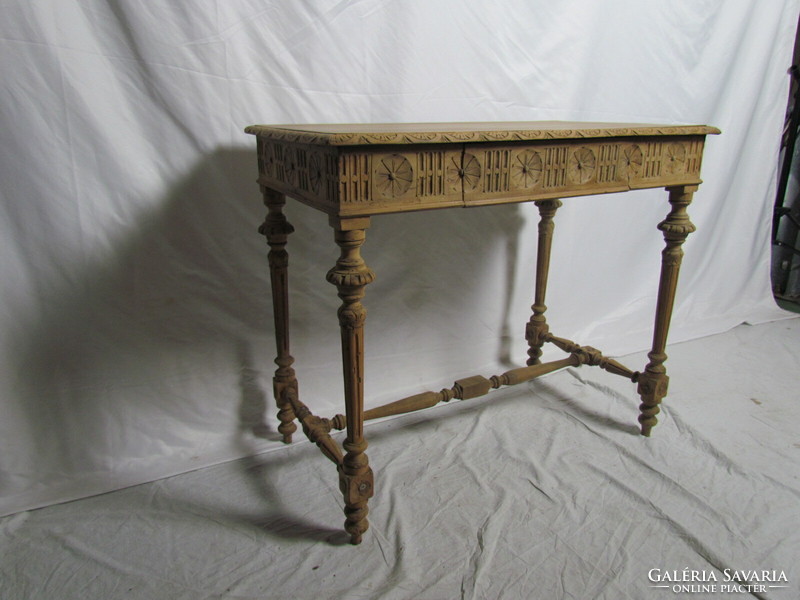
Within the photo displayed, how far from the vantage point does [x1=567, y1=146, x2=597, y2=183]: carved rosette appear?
1.48 m

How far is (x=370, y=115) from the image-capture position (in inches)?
75.4

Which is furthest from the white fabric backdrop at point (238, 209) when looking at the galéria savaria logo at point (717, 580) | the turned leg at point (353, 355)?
the galéria savaria logo at point (717, 580)

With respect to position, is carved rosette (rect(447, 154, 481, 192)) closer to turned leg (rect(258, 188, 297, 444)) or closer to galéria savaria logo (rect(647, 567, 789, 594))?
turned leg (rect(258, 188, 297, 444))

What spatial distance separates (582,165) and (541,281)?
0.85 metres

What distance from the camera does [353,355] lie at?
1.35 meters

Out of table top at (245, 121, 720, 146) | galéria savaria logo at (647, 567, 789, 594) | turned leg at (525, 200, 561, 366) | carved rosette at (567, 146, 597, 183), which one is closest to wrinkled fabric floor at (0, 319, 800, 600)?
galéria savaria logo at (647, 567, 789, 594)

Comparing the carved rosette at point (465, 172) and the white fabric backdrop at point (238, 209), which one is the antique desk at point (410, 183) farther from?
the white fabric backdrop at point (238, 209)

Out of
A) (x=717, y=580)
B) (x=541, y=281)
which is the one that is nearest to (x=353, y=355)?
(x=717, y=580)

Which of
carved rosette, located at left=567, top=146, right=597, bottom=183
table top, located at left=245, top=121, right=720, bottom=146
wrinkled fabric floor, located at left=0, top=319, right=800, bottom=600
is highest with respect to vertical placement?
table top, located at left=245, top=121, right=720, bottom=146

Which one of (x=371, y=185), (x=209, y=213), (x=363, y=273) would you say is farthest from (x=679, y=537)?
(x=209, y=213)

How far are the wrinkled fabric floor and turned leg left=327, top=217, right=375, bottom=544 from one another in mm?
130

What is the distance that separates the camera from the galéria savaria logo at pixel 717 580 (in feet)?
4.40

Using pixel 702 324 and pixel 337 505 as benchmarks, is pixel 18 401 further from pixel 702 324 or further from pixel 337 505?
pixel 702 324

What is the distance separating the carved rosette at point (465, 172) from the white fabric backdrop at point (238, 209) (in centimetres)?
71
